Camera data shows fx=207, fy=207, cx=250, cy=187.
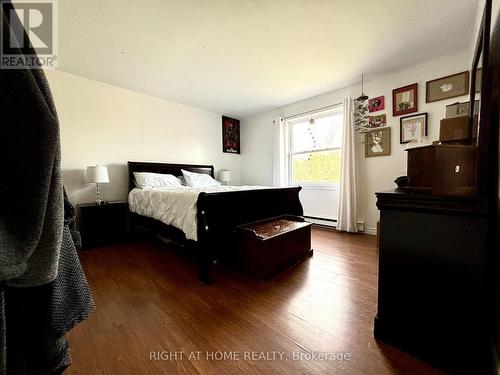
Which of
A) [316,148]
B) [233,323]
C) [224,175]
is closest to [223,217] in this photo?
[233,323]

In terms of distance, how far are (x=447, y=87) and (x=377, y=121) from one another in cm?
81

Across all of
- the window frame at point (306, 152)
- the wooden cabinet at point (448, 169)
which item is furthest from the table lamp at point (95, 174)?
the wooden cabinet at point (448, 169)

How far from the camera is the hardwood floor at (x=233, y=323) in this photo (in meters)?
1.04

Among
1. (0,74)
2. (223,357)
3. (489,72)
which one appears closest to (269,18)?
(489,72)

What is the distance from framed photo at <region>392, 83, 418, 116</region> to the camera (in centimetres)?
281

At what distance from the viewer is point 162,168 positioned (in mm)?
3766

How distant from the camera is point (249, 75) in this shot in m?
3.01

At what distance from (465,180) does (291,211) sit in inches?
77.3

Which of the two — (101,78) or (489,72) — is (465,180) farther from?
(101,78)

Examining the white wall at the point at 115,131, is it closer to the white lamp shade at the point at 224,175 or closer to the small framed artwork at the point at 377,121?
the white lamp shade at the point at 224,175

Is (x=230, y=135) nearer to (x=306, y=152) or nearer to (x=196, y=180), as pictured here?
(x=196, y=180)

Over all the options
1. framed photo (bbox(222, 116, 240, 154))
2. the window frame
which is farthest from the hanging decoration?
framed photo (bbox(222, 116, 240, 154))

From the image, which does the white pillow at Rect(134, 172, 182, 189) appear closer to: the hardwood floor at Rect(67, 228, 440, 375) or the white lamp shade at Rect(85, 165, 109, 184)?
the white lamp shade at Rect(85, 165, 109, 184)

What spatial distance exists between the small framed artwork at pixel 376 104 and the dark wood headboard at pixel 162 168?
3097 mm
